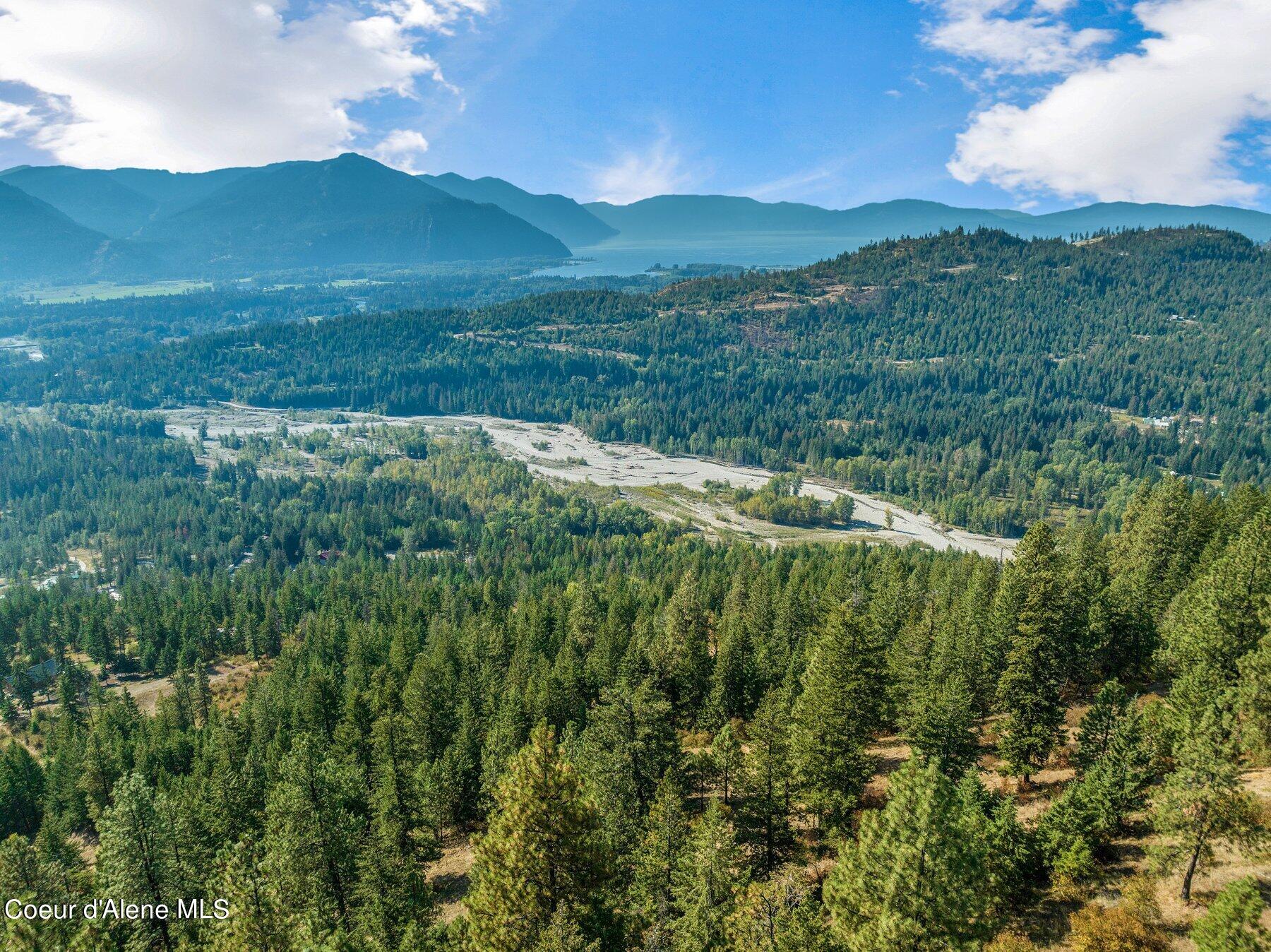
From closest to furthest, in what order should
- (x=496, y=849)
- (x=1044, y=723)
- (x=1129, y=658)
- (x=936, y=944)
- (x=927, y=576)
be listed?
1. (x=936, y=944)
2. (x=496, y=849)
3. (x=1044, y=723)
4. (x=1129, y=658)
5. (x=927, y=576)

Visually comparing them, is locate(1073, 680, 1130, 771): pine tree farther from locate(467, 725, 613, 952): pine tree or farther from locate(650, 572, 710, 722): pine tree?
locate(650, 572, 710, 722): pine tree

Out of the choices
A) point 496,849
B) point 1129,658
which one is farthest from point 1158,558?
point 496,849

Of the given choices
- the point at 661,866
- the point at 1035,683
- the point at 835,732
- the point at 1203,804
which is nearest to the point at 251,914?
the point at 661,866

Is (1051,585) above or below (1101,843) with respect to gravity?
above

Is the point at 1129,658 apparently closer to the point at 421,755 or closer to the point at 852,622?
the point at 852,622

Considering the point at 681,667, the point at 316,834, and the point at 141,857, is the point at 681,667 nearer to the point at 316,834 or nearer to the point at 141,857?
the point at 316,834

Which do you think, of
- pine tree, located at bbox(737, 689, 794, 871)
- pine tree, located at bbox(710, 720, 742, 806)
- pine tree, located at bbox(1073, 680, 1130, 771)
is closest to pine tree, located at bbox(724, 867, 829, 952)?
pine tree, located at bbox(737, 689, 794, 871)
